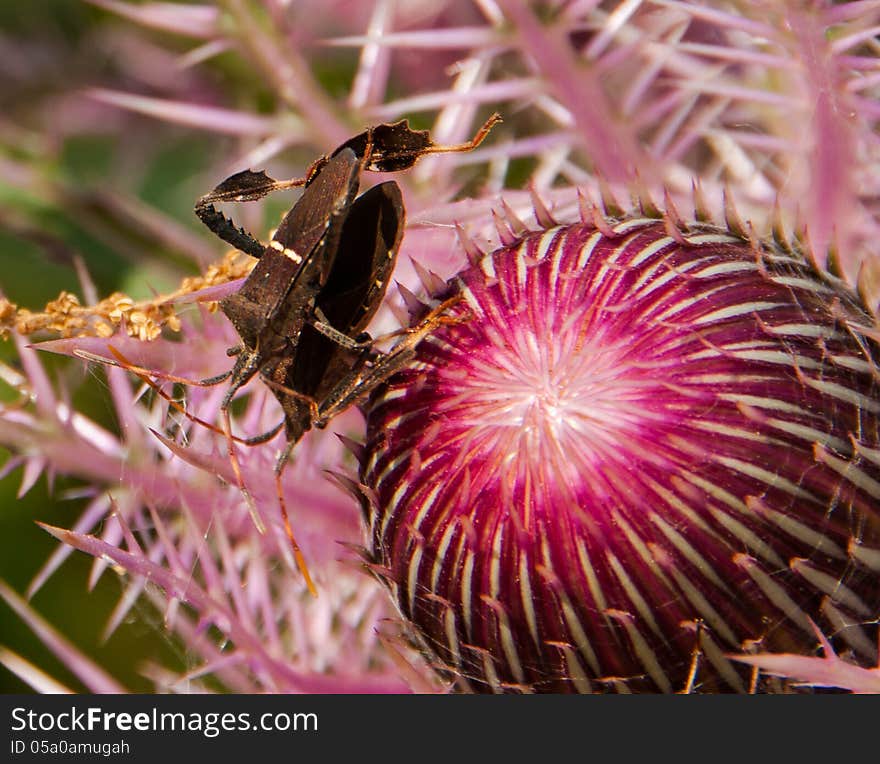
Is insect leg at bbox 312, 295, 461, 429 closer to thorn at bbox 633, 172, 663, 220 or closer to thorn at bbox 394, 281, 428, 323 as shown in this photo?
thorn at bbox 394, 281, 428, 323

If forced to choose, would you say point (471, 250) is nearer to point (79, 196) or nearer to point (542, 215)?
point (542, 215)

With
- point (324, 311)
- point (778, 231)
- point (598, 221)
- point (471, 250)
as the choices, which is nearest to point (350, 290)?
point (324, 311)

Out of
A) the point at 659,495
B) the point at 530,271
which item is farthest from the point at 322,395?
the point at 659,495

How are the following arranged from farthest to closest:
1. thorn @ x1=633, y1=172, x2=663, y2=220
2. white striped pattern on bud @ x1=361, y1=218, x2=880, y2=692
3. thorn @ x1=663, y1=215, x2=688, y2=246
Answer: thorn @ x1=633, y1=172, x2=663, y2=220 < thorn @ x1=663, y1=215, x2=688, y2=246 < white striped pattern on bud @ x1=361, y1=218, x2=880, y2=692

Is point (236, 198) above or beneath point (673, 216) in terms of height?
above

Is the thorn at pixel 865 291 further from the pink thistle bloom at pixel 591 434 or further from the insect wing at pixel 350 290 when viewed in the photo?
the insect wing at pixel 350 290

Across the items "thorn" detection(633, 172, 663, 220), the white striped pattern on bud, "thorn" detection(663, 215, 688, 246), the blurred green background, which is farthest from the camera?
the blurred green background

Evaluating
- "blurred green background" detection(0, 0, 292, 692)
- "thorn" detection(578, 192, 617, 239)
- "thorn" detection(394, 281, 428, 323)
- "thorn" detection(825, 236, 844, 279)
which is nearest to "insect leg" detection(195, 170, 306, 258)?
"thorn" detection(394, 281, 428, 323)
